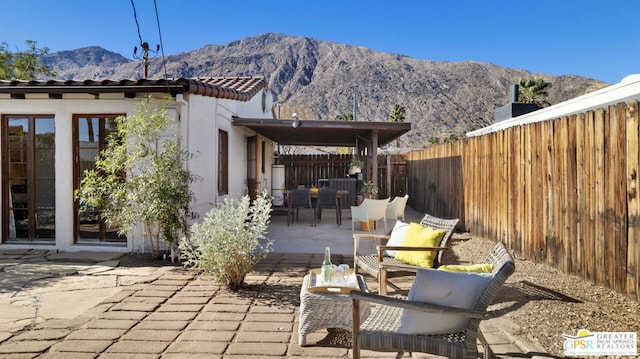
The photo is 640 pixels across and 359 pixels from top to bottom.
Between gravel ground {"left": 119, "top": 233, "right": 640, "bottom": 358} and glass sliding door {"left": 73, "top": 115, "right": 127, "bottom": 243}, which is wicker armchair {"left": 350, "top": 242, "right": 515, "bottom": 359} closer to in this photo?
gravel ground {"left": 119, "top": 233, "right": 640, "bottom": 358}

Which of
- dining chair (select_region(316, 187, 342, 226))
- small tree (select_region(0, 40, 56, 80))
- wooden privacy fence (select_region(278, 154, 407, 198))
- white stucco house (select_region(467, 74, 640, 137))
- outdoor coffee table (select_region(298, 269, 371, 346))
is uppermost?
small tree (select_region(0, 40, 56, 80))

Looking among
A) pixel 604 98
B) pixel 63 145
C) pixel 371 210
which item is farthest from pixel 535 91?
pixel 63 145

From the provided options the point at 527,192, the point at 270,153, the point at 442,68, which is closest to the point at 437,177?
the point at 527,192

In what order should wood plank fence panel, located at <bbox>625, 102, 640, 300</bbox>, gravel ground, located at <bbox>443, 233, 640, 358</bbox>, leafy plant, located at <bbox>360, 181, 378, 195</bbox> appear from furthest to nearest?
leafy plant, located at <bbox>360, 181, 378, 195</bbox> < wood plank fence panel, located at <bbox>625, 102, 640, 300</bbox> < gravel ground, located at <bbox>443, 233, 640, 358</bbox>

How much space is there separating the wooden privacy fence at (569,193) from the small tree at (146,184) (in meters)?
4.46

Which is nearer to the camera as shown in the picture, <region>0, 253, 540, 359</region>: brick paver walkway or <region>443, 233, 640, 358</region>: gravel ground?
<region>0, 253, 540, 359</region>: brick paver walkway

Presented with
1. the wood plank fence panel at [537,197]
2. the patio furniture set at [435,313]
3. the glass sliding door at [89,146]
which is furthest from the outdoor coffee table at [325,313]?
the glass sliding door at [89,146]

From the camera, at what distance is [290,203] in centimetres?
924

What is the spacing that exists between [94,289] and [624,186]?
5192 mm

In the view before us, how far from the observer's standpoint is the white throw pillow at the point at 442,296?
2.33 meters

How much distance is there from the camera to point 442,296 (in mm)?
2336

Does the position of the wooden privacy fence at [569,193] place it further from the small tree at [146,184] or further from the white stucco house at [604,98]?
the small tree at [146,184]

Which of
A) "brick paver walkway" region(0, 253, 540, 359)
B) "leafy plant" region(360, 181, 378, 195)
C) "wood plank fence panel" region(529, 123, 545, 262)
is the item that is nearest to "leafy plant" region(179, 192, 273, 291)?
"brick paver walkway" region(0, 253, 540, 359)

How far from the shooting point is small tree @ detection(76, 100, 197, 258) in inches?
212
